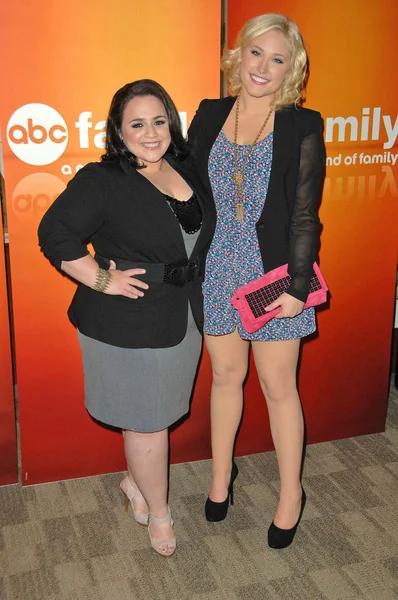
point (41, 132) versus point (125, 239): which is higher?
point (41, 132)

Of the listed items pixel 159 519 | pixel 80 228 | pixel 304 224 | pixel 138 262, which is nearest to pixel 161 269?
pixel 138 262

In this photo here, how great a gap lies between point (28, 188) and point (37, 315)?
53 cm

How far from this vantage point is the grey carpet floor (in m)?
2.56

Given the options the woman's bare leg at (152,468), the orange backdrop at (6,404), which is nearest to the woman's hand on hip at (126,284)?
the woman's bare leg at (152,468)

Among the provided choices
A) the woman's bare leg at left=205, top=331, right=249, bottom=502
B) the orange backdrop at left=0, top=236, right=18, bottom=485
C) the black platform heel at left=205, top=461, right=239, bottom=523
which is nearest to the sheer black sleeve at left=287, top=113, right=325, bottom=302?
the woman's bare leg at left=205, top=331, right=249, bottom=502

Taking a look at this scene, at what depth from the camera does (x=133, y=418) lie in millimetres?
2564

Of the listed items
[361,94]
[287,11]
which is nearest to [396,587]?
[361,94]

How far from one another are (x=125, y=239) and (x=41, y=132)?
0.69 metres

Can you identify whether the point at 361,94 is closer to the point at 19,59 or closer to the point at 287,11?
the point at 287,11

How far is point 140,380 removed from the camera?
250cm

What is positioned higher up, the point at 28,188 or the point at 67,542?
the point at 28,188

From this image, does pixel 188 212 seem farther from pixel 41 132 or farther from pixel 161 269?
pixel 41 132

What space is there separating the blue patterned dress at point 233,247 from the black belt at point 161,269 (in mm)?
163

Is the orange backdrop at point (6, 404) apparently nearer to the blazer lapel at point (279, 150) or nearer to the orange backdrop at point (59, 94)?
the orange backdrop at point (59, 94)
